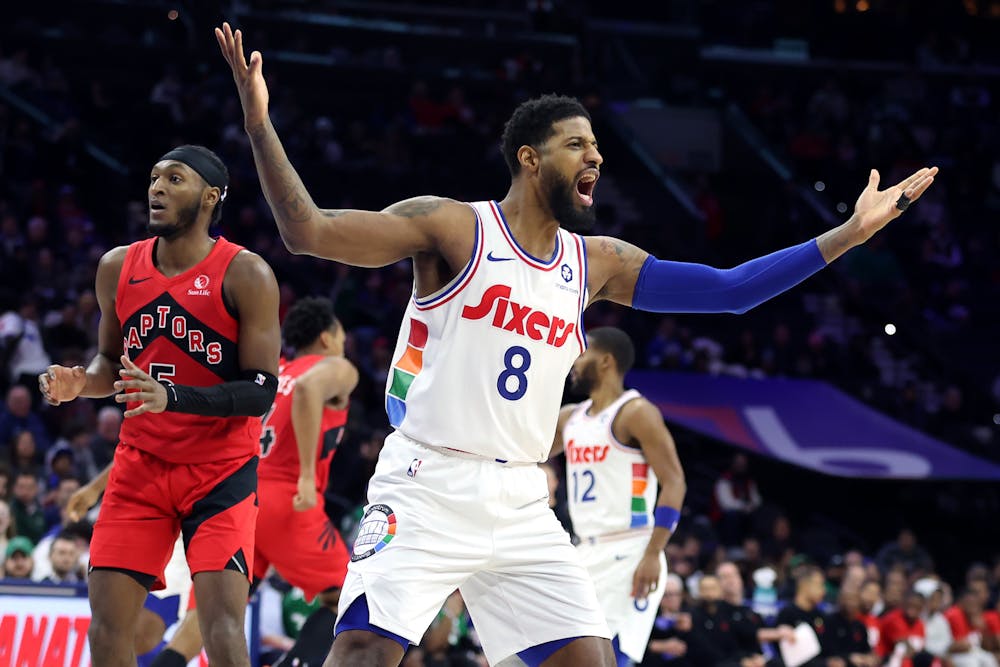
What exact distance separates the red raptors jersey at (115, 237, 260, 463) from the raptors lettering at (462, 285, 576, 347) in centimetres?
129

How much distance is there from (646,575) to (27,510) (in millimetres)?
5179

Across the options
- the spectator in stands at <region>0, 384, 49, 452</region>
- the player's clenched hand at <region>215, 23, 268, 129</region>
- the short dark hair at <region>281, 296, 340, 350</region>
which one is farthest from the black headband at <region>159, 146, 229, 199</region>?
the spectator in stands at <region>0, 384, 49, 452</region>

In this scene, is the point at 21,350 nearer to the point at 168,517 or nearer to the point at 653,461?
the point at 653,461

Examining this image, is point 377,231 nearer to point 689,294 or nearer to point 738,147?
point 689,294

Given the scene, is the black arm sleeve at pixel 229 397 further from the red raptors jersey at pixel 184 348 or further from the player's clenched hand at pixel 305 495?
the player's clenched hand at pixel 305 495

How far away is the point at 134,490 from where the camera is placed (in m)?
4.82

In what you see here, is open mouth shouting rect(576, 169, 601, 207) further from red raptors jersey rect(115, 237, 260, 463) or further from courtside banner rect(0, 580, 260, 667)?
courtside banner rect(0, 580, 260, 667)

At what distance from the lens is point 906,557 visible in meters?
14.5

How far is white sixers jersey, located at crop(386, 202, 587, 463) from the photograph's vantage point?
4.04 meters

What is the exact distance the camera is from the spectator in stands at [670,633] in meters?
10.3

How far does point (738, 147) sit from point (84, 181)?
37.6ft

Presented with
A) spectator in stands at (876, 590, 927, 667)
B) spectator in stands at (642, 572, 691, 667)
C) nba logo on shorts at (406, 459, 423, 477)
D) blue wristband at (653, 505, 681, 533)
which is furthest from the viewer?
spectator in stands at (876, 590, 927, 667)

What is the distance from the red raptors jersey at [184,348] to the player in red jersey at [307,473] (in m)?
1.56

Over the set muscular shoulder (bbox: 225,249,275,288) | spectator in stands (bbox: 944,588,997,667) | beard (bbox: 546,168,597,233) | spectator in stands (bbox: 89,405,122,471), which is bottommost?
spectator in stands (bbox: 944,588,997,667)
